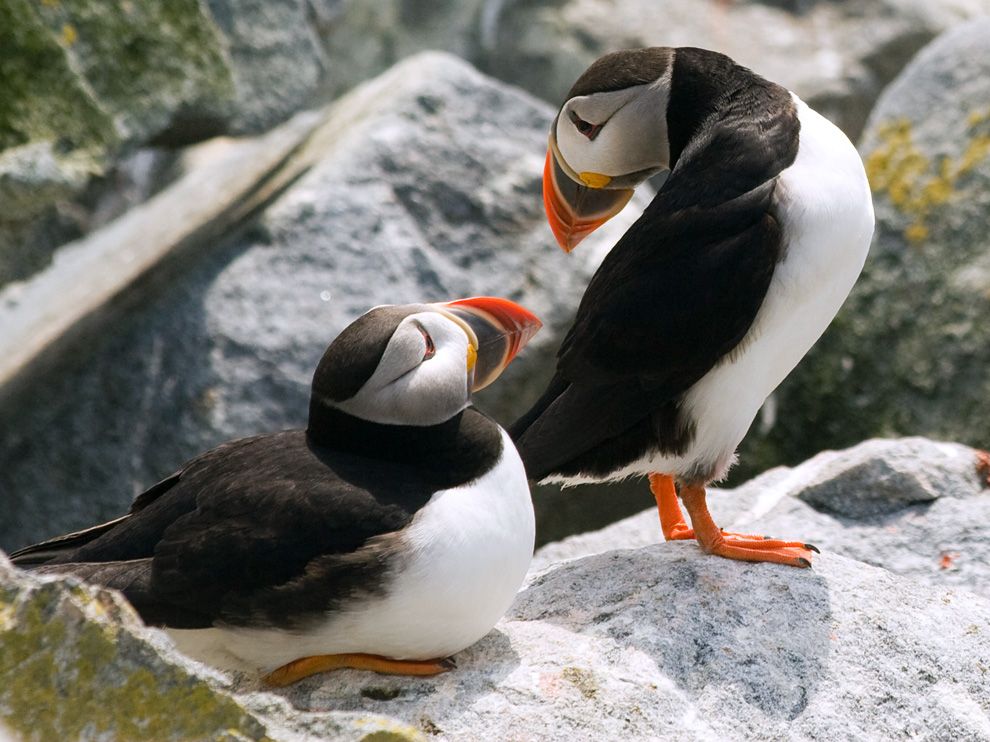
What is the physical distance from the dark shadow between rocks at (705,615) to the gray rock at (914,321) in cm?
256

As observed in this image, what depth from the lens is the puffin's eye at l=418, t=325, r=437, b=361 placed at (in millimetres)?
3334

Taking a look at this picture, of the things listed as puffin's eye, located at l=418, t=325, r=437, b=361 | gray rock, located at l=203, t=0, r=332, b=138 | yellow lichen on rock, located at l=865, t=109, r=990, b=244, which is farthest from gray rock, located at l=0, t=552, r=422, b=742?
gray rock, located at l=203, t=0, r=332, b=138

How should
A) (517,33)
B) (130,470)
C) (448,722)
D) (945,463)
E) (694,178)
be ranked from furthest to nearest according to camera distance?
(517,33)
(130,470)
(945,463)
(694,178)
(448,722)

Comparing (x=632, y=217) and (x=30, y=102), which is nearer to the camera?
(x=30, y=102)

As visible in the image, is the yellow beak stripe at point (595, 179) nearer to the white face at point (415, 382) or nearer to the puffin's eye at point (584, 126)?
the puffin's eye at point (584, 126)

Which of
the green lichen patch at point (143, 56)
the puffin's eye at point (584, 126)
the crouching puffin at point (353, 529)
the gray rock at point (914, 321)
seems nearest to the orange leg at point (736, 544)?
the crouching puffin at point (353, 529)

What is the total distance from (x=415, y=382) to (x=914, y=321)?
3.81 metres

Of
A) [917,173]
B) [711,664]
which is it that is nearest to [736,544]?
[711,664]

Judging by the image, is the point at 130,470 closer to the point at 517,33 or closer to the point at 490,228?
the point at 490,228

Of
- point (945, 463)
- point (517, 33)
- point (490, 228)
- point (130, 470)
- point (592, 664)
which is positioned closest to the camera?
point (592, 664)

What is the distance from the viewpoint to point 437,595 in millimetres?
3143

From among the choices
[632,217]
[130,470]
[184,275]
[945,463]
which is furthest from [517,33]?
[945,463]

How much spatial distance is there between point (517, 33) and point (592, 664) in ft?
29.4

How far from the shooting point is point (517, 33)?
1159 cm
